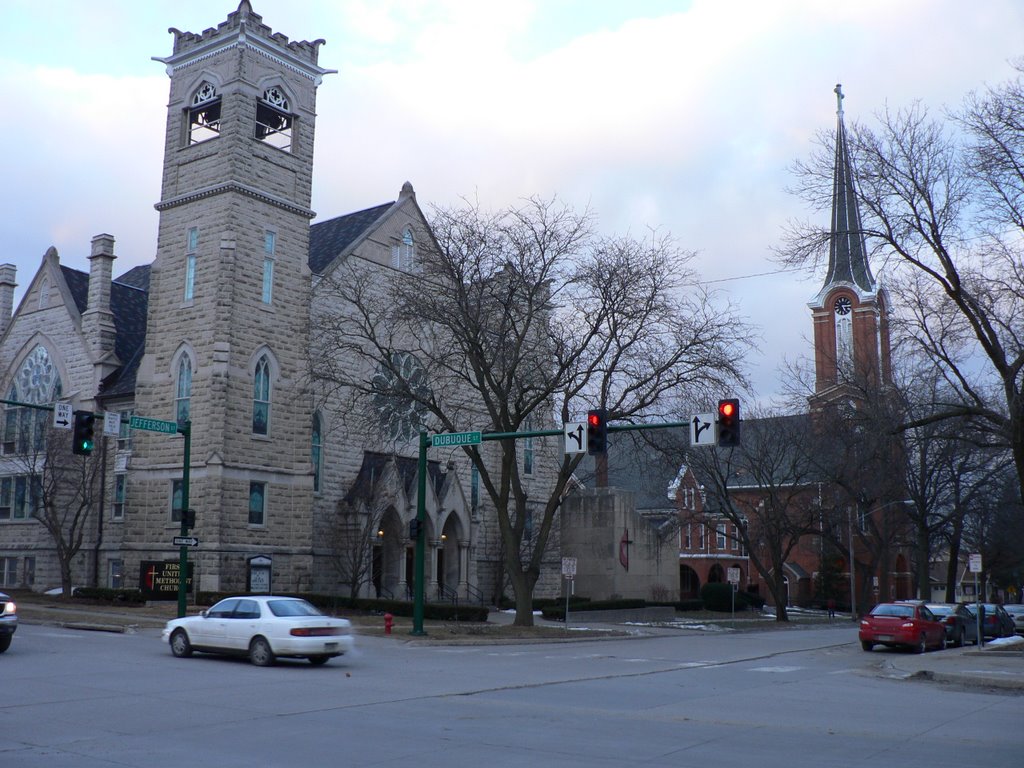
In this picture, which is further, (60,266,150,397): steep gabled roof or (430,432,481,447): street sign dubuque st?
(60,266,150,397): steep gabled roof

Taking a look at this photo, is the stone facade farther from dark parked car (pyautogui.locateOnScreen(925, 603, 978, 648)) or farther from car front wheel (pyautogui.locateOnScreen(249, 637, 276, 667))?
dark parked car (pyautogui.locateOnScreen(925, 603, 978, 648))

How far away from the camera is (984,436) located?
116ft

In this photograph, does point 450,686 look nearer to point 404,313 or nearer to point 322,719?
point 322,719

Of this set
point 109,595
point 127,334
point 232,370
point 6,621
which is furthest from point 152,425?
point 127,334

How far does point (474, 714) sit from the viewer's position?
13273 millimetres

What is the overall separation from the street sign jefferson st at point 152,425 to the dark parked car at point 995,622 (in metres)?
26.2

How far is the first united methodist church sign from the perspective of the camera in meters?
36.9

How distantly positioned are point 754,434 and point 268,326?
85.1 ft

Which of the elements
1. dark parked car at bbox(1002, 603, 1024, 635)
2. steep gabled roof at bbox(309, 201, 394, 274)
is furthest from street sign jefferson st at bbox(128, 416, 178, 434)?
dark parked car at bbox(1002, 603, 1024, 635)

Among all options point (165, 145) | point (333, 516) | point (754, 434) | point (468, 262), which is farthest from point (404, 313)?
point (754, 434)

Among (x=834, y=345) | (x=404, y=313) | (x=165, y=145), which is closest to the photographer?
(x=404, y=313)

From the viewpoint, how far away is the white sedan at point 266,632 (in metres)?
19.1

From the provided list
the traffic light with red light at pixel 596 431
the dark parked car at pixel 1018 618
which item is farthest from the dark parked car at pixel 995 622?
the traffic light with red light at pixel 596 431

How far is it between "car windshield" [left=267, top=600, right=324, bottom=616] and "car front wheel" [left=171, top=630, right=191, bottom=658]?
2.34 meters
